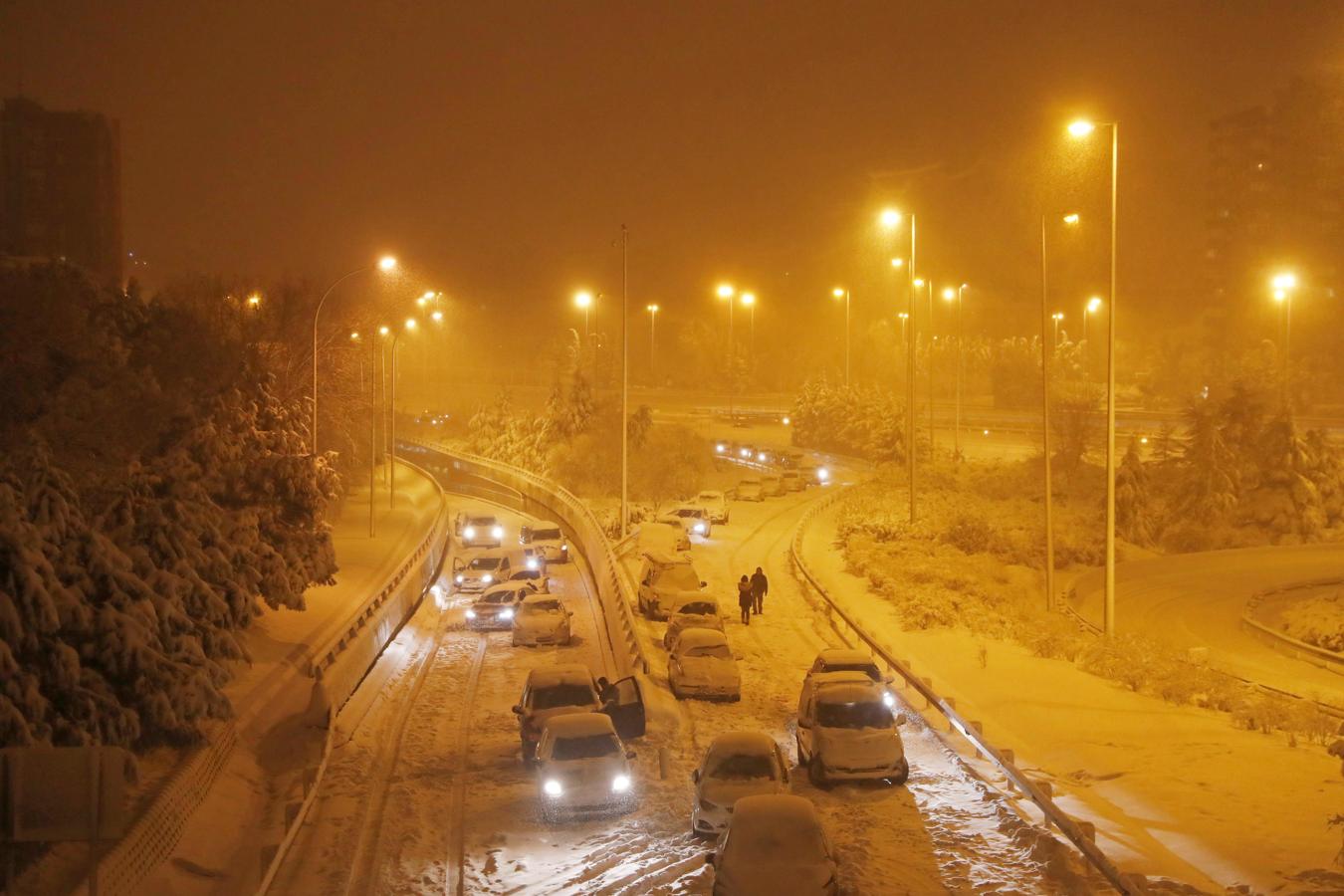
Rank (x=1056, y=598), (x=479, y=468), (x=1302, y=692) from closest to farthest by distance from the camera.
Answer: (x=1302, y=692), (x=1056, y=598), (x=479, y=468)

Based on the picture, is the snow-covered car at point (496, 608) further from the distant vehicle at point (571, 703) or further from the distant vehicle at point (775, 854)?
the distant vehicle at point (775, 854)

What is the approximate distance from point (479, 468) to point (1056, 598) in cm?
4093

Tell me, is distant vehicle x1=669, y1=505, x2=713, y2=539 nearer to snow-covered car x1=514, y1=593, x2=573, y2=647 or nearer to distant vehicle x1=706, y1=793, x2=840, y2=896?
snow-covered car x1=514, y1=593, x2=573, y2=647

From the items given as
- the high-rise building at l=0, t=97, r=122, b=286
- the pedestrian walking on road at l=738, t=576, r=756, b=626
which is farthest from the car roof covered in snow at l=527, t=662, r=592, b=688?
the high-rise building at l=0, t=97, r=122, b=286

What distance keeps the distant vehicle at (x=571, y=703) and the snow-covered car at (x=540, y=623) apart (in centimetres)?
877

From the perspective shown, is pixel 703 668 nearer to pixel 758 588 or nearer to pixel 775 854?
pixel 758 588

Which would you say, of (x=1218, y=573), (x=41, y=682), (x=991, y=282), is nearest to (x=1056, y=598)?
(x=1218, y=573)

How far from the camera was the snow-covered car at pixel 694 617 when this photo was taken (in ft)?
87.1

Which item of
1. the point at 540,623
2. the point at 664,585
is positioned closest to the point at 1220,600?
the point at 664,585

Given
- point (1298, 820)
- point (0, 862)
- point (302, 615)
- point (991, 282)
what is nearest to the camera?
point (0, 862)

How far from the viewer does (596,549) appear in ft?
127

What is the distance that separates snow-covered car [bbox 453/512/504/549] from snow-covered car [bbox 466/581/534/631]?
14.1 meters

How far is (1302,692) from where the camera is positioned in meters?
25.9

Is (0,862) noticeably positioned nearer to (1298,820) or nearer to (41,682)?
(41,682)
